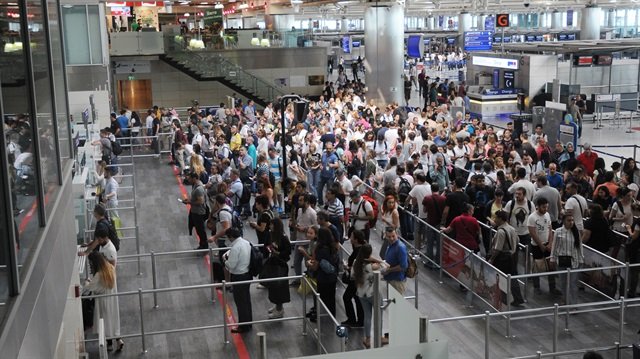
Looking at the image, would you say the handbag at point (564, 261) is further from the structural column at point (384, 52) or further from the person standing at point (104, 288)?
the structural column at point (384, 52)

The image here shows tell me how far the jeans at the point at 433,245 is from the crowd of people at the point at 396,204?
0.03 m

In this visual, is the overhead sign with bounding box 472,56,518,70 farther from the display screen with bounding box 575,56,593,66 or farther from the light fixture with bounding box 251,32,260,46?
the light fixture with bounding box 251,32,260,46

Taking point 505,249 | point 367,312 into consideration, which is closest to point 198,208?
point 367,312

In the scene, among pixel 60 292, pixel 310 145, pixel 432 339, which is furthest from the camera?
pixel 310 145

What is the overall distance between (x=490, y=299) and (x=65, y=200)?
21.0 feet

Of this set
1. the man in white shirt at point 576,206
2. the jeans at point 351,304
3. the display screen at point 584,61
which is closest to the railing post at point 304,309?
the jeans at point 351,304

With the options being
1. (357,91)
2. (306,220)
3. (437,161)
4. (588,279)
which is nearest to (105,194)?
(306,220)

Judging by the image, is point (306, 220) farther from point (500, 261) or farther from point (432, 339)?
point (432, 339)

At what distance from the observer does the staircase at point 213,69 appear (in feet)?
126

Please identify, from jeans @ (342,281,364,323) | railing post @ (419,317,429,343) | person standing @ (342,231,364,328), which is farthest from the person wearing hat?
railing post @ (419,317,429,343)

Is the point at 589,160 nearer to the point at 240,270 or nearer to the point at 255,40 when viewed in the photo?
the point at 240,270

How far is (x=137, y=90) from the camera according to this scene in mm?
41062

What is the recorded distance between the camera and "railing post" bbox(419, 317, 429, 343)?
388 cm

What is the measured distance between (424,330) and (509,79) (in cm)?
3309
